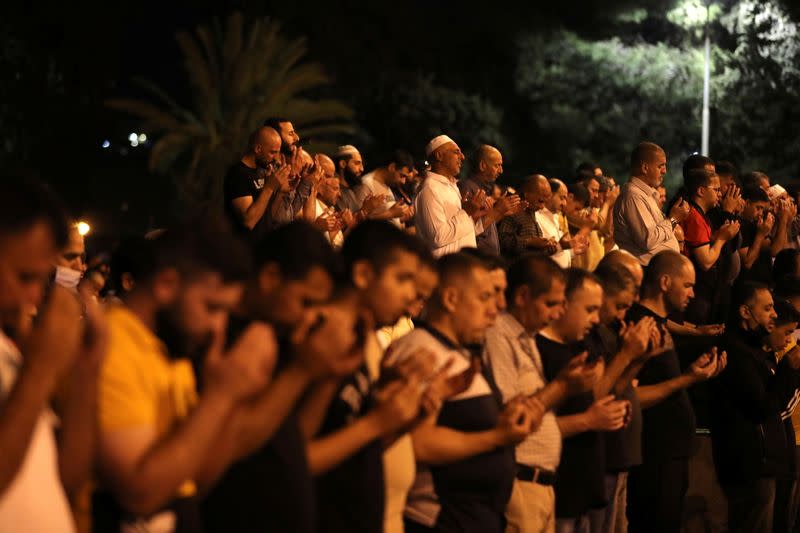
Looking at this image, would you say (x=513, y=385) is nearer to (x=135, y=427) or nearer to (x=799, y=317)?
(x=135, y=427)

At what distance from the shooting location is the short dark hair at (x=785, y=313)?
390 inches

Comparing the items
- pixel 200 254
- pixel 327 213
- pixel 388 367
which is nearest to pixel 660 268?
pixel 327 213

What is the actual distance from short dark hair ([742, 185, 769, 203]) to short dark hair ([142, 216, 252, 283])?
10.1m

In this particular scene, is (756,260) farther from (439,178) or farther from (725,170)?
(439,178)

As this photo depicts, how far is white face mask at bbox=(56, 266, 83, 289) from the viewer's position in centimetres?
854

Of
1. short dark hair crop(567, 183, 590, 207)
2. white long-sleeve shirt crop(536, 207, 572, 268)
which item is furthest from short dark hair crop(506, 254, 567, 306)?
short dark hair crop(567, 183, 590, 207)

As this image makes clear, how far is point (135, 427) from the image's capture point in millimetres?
3795

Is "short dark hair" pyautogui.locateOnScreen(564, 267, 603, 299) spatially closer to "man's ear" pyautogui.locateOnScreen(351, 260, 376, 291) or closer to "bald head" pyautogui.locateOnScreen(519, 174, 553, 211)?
"man's ear" pyautogui.locateOnScreen(351, 260, 376, 291)

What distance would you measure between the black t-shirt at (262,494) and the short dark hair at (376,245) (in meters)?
0.96

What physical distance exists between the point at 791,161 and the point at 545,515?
23752 mm

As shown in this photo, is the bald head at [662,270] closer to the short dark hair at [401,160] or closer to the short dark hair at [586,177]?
the short dark hair at [401,160]

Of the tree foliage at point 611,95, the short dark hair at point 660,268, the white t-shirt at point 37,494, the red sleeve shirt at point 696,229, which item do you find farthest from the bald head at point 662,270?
the tree foliage at point 611,95

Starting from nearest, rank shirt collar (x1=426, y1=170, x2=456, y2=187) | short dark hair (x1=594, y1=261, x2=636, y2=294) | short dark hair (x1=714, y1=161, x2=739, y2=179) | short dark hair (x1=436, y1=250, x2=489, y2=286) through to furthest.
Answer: short dark hair (x1=436, y1=250, x2=489, y2=286)
short dark hair (x1=594, y1=261, x2=636, y2=294)
shirt collar (x1=426, y1=170, x2=456, y2=187)
short dark hair (x1=714, y1=161, x2=739, y2=179)

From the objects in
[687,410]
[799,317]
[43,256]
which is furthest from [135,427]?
[799,317]
